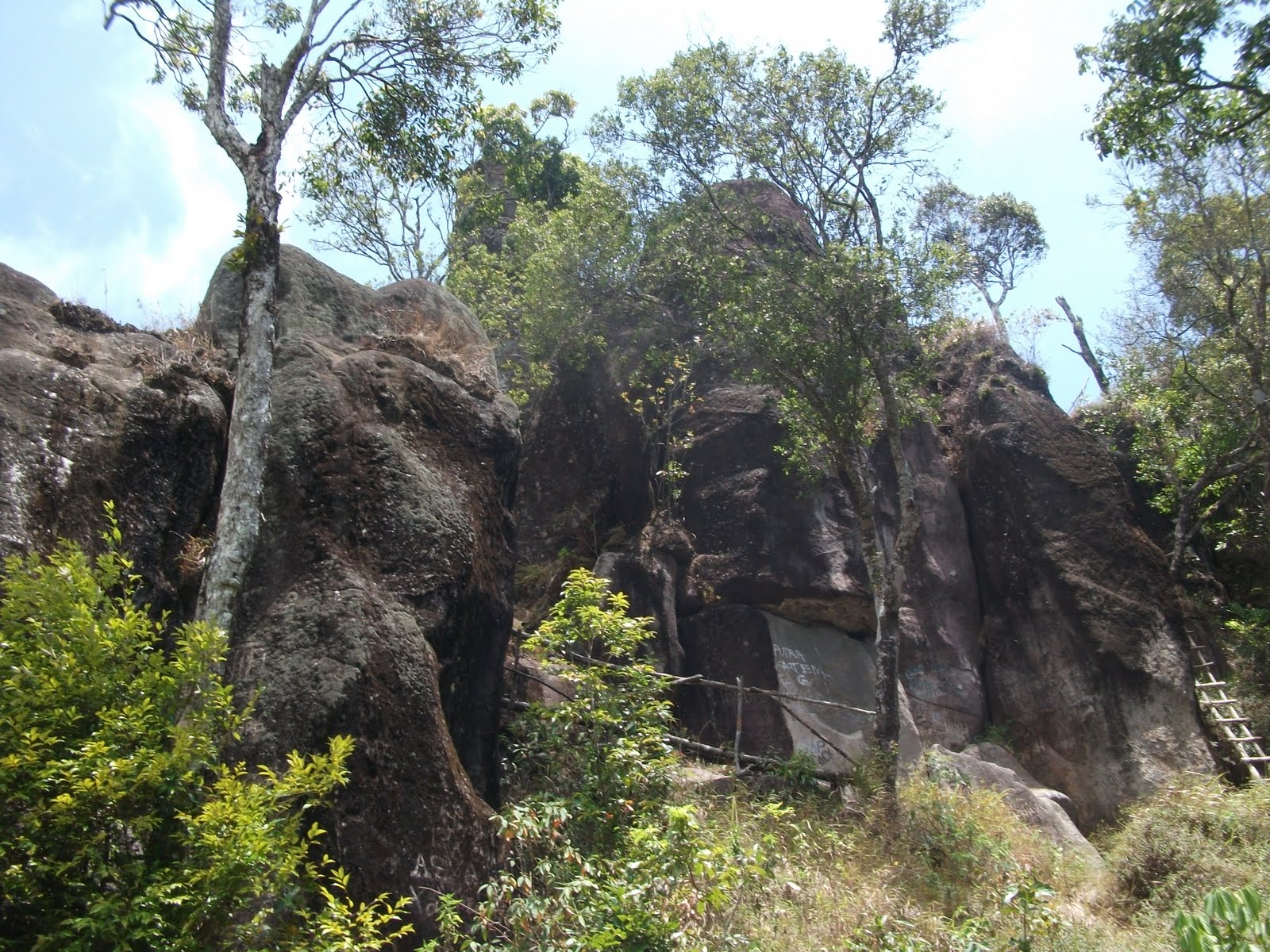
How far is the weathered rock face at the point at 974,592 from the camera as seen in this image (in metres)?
14.6

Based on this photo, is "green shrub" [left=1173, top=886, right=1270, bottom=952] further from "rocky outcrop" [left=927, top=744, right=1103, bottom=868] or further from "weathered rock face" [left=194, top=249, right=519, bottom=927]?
"rocky outcrop" [left=927, top=744, right=1103, bottom=868]

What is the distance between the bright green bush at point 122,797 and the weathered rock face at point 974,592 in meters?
9.18

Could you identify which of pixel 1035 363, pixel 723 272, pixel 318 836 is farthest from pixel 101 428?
pixel 1035 363

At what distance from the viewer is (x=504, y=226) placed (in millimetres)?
26188

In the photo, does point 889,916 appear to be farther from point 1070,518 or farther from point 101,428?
point 1070,518

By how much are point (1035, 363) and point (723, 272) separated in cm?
920

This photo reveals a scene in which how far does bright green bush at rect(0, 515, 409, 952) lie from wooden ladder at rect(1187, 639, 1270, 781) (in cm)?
1297

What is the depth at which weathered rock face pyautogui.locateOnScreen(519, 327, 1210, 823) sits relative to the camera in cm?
1459

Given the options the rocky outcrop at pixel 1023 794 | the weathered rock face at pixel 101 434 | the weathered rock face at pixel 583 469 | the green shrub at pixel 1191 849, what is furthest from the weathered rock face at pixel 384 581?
the green shrub at pixel 1191 849

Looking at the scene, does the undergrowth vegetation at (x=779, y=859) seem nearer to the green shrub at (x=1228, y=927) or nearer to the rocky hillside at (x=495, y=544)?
the green shrub at (x=1228, y=927)

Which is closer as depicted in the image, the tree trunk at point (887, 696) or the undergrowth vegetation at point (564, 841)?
the undergrowth vegetation at point (564, 841)

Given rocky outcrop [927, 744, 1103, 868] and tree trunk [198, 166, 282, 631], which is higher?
tree trunk [198, 166, 282, 631]

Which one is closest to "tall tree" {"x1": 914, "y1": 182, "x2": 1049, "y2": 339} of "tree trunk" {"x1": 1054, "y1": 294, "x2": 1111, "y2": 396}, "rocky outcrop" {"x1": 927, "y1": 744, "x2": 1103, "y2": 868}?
"tree trunk" {"x1": 1054, "y1": 294, "x2": 1111, "y2": 396}

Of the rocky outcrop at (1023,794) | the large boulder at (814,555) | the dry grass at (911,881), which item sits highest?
the large boulder at (814,555)
